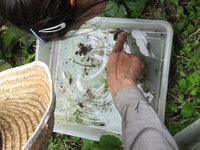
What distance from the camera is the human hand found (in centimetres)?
106

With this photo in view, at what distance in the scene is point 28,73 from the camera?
92cm

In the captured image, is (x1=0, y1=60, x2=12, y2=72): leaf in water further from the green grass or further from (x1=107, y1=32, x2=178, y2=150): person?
(x1=107, y1=32, x2=178, y2=150): person

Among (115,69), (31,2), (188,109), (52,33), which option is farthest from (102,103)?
(31,2)

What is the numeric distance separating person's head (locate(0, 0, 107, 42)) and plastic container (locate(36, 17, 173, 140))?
427 millimetres

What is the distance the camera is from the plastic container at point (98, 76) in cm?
115

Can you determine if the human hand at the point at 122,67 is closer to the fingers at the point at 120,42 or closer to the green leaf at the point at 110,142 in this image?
the fingers at the point at 120,42

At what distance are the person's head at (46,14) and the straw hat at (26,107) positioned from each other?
132mm

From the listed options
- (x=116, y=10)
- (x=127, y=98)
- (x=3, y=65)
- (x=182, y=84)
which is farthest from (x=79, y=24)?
(x=3, y=65)

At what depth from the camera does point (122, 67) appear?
44.1 inches

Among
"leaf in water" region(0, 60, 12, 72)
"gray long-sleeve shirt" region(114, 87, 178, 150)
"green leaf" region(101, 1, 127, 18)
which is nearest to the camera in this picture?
"gray long-sleeve shirt" region(114, 87, 178, 150)

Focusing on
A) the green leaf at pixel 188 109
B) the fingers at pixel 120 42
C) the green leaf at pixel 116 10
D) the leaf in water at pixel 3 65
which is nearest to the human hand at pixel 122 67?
the fingers at pixel 120 42

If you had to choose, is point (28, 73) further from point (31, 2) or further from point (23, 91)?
point (31, 2)

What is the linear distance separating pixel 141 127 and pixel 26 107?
1.15ft

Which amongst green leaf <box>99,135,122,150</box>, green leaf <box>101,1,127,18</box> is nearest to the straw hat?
green leaf <box>99,135,122,150</box>
